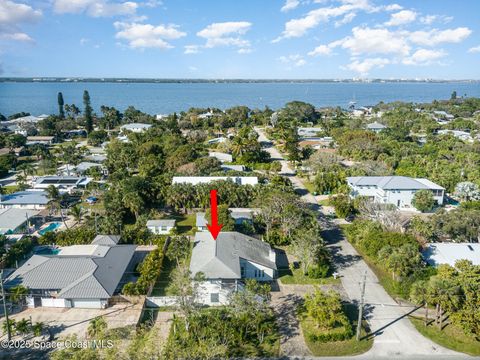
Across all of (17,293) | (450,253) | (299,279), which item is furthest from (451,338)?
(17,293)

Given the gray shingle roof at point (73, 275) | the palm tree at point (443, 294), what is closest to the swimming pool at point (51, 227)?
the gray shingle roof at point (73, 275)

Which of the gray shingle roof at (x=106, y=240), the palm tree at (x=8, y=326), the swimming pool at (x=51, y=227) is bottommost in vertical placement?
the swimming pool at (x=51, y=227)

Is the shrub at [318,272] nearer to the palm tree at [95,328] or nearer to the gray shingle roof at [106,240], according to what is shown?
the palm tree at [95,328]

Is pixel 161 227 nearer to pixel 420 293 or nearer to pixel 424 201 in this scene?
pixel 420 293

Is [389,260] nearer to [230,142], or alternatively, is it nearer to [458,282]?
[458,282]

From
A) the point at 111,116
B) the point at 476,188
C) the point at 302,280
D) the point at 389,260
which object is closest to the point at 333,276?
the point at 302,280

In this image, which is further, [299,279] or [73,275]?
[299,279]
